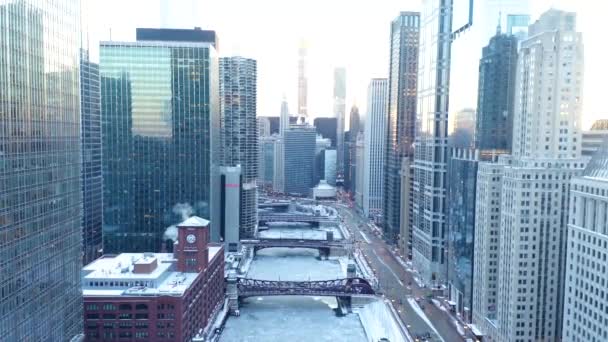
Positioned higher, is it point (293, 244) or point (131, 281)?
point (131, 281)

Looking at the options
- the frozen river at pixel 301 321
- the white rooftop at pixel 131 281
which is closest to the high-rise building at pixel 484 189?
the frozen river at pixel 301 321

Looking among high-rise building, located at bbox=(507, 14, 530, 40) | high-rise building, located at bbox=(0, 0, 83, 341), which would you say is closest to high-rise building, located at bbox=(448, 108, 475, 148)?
high-rise building, located at bbox=(507, 14, 530, 40)

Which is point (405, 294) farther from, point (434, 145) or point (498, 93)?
point (498, 93)

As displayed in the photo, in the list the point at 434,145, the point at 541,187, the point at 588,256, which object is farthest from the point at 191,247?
the point at 434,145

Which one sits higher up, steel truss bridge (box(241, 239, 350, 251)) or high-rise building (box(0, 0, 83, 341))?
high-rise building (box(0, 0, 83, 341))

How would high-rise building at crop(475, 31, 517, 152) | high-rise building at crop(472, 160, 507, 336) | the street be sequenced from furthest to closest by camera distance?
the street < high-rise building at crop(475, 31, 517, 152) < high-rise building at crop(472, 160, 507, 336)

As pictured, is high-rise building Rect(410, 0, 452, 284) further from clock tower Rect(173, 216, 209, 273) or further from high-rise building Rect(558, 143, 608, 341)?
clock tower Rect(173, 216, 209, 273)

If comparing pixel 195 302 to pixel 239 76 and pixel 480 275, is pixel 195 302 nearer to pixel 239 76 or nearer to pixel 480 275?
pixel 480 275
